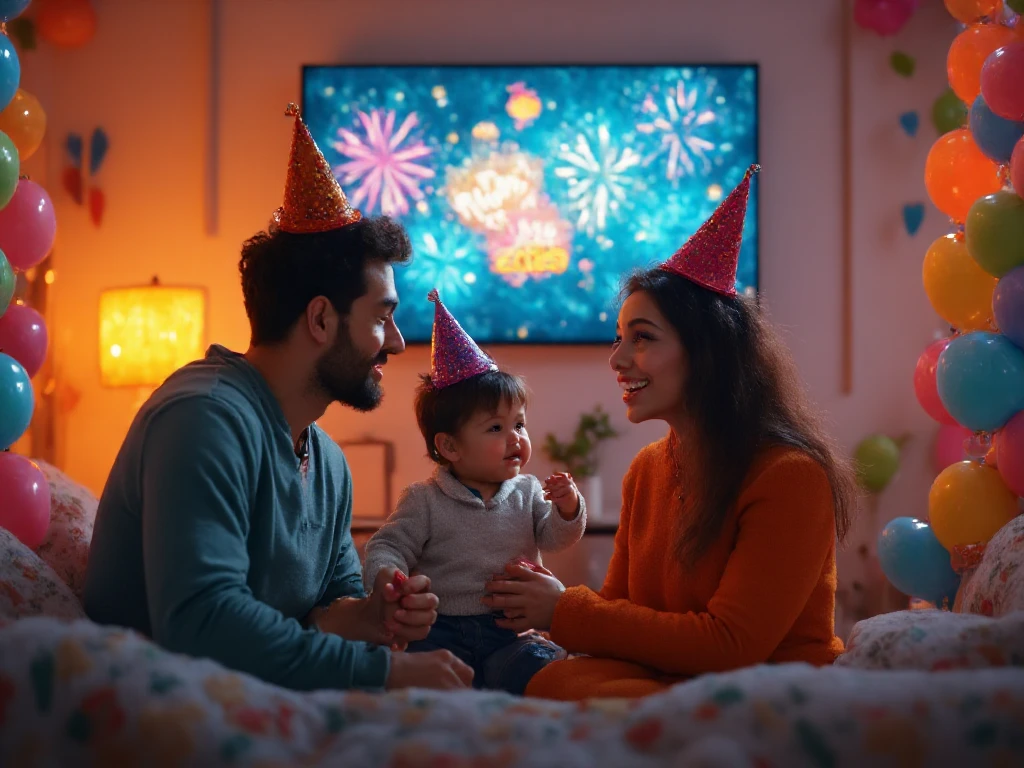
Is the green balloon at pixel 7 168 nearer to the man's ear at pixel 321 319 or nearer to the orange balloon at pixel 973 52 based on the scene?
the man's ear at pixel 321 319

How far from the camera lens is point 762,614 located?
171 cm

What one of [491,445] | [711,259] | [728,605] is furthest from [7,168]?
[728,605]

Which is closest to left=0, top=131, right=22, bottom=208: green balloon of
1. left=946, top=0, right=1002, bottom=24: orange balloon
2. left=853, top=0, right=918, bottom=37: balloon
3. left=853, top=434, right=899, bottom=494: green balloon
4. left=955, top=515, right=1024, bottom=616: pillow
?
left=955, top=515, right=1024, bottom=616: pillow

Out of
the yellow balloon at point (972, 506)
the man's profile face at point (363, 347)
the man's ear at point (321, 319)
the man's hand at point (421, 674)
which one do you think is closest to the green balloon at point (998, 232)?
the yellow balloon at point (972, 506)

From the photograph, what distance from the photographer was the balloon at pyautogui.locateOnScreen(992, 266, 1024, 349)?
2.23 meters

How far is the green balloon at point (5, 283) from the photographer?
7.39 feet

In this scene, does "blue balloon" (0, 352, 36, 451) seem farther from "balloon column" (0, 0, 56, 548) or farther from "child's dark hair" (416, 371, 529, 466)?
"child's dark hair" (416, 371, 529, 466)

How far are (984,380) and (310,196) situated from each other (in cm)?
149

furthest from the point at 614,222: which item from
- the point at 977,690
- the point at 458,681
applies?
the point at 977,690

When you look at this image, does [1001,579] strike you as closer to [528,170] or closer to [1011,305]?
[1011,305]

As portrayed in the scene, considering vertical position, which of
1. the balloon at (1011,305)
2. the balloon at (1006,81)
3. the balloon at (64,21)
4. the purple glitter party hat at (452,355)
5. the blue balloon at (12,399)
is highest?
the balloon at (64,21)

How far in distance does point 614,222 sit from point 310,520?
269cm

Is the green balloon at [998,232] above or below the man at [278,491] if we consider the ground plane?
above

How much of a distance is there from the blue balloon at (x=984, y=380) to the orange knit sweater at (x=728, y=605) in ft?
2.28
